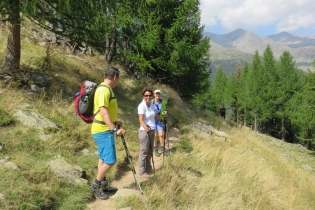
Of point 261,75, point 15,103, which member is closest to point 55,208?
point 15,103

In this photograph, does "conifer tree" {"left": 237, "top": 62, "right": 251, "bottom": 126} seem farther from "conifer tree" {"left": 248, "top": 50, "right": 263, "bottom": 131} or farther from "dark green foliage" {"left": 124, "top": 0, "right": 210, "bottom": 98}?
"dark green foliage" {"left": 124, "top": 0, "right": 210, "bottom": 98}

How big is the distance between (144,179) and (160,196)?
115cm

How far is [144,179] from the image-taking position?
595cm

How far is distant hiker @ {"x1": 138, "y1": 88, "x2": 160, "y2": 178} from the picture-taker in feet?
19.6

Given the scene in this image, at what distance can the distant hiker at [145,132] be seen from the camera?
235 inches

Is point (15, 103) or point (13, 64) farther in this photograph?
point (13, 64)

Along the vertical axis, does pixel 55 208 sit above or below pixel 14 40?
below

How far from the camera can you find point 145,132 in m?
5.97

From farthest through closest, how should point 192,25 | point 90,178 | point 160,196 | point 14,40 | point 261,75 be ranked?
point 261,75
point 192,25
point 14,40
point 90,178
point 160,196

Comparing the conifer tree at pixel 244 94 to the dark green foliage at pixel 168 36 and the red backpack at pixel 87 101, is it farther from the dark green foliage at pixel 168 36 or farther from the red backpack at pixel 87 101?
the red backpack at pixel 87 101

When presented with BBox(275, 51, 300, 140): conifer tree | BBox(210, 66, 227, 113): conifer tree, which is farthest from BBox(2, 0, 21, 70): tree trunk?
BBox(210, 66, 227, 113): conifer tree

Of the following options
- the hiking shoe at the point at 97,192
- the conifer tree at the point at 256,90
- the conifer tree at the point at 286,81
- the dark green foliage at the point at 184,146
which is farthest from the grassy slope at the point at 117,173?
the conifer tree at the point at 256,90

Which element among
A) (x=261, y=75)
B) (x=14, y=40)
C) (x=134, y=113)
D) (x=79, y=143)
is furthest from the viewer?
(x=261, y=75)

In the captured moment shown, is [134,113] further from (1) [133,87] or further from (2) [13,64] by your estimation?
(2) [13,64]
